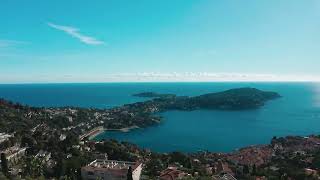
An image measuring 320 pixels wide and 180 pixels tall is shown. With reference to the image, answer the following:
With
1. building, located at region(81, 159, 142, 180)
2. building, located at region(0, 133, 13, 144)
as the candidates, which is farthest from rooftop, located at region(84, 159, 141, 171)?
building, located at region(0, 133, 13, 144)

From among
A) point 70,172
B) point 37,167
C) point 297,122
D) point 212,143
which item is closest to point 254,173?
point 70,172

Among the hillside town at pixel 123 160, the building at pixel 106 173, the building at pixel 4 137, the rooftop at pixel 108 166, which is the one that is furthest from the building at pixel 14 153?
the building at pixel 106 173

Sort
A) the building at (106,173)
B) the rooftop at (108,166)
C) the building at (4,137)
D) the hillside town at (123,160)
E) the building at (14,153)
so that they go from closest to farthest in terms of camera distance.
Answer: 1. the building at (106,173)
2. the rooftop at (108,166)
3. the hillside town at (123,160)
4. the building at (14,153)
5. the building at (4,137)

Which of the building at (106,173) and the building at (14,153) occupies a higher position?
the building at (106,173)

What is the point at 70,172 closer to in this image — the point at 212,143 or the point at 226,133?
the point at 212,143

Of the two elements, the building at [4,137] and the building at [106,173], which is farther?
the building at [4,137]

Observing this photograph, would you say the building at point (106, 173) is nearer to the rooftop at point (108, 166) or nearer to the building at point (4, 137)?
the rooftop at point (108, 166)

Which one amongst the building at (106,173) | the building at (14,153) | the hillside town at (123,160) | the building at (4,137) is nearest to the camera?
the building at (106,173)

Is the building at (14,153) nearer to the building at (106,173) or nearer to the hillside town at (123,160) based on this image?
the hillside town at (123,160)

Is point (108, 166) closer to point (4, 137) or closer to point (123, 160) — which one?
point (123, 160)

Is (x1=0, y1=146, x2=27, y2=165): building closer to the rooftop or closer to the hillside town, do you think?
the hillside town

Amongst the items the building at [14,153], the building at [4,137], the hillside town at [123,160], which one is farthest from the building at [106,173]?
the building at [4,137]
